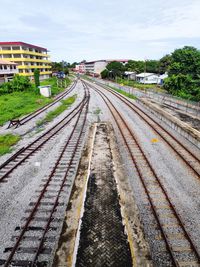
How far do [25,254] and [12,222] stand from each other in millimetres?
1826

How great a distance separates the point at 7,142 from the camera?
17.4 meters

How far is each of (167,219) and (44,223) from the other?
5.43 m

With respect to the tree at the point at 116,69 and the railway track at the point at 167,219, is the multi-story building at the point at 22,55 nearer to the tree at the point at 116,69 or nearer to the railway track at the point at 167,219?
the tree at the point at 116,69

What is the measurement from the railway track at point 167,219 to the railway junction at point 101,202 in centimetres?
4

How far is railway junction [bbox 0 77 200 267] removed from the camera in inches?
264

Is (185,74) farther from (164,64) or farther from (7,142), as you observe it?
(164,64)

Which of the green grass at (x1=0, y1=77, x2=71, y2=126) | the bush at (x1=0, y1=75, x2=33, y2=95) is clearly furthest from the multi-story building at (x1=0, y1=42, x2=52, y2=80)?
the green grass at (x1=0, y1=77, x2=71, y2=126)

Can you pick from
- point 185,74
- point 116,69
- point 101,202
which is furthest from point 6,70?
point 101,202

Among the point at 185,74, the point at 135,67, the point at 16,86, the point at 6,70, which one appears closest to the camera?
the point at 16,86

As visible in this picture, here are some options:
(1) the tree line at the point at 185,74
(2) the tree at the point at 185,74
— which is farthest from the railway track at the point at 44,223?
(2) the tree at the point at 185,74

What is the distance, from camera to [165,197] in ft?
32.6

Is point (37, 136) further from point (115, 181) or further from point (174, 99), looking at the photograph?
point (174, 99)

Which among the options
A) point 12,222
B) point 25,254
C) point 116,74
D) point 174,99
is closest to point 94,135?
point 12,222

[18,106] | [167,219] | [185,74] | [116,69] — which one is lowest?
[167,219]
